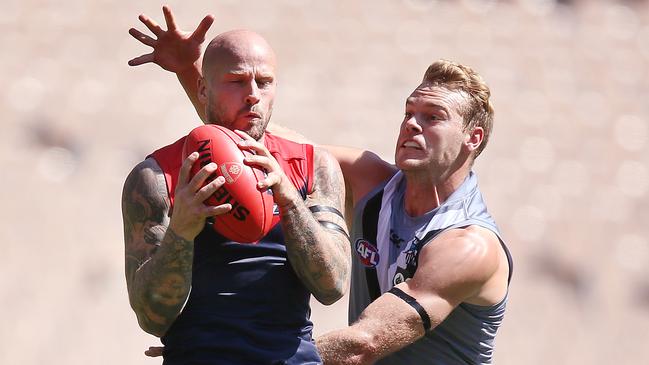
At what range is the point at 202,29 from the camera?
357 cm

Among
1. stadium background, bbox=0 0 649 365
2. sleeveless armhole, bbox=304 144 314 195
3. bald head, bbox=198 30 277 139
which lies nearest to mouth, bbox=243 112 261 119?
bald head, bbox=198 30 277 139

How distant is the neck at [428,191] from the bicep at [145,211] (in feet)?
3.90

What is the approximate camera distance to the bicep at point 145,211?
282cm

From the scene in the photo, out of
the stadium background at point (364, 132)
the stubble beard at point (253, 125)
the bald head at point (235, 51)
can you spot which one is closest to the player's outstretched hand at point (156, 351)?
the stubble beard at point (253, 125)

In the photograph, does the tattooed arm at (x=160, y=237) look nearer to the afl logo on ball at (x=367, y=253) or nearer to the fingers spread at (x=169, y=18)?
the fingers spread at (x=169, y=18)

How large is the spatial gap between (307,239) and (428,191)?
115 cm

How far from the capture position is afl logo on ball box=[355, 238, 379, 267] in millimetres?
3896

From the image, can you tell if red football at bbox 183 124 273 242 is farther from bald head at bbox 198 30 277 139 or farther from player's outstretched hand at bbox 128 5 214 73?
player's outstretched hand at bbox 128 5 214 73

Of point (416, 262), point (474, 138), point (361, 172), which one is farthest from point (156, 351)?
point (474, 138)

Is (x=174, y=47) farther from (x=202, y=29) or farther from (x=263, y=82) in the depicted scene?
(x=263, y=82)

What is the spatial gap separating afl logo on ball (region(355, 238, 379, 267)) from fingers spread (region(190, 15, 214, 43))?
2.97 feet

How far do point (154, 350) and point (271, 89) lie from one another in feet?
2.75

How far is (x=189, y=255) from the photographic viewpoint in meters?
2.71
